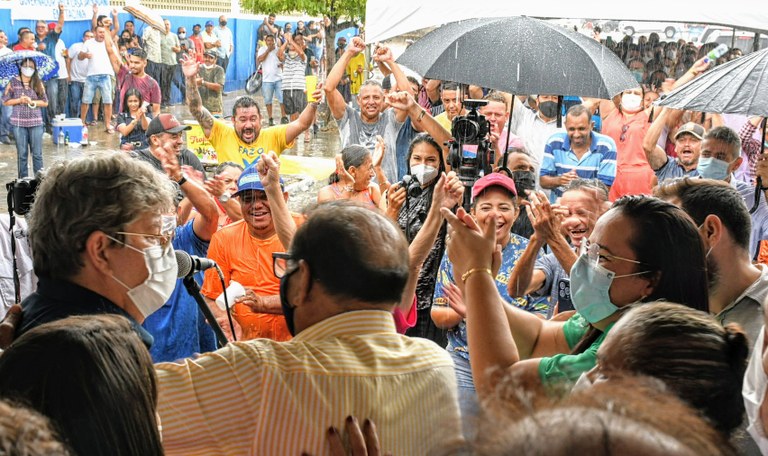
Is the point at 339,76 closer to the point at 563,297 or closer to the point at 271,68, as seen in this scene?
the point at 563,297

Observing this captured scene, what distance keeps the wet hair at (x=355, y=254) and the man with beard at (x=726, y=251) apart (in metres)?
1.30

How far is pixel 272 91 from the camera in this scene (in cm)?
1028

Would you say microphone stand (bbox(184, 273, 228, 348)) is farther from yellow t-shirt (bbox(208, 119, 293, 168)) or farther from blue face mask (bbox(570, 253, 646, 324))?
yellow t-shirt (bbox(208, 119, 293, 168))

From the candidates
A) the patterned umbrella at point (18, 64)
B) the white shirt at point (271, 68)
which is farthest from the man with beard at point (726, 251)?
the white shirt at point (271, 68)

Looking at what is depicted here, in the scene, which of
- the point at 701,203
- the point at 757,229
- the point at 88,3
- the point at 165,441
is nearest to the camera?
the point at 165,441

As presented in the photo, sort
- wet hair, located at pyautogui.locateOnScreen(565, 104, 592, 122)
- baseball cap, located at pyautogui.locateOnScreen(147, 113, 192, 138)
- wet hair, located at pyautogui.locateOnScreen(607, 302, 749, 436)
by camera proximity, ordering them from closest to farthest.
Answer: wet hair, located at pyautogui.locateOnScreen(607, 302, 749, 436)
baseball cap, located at pyautogui.locateOnScreen(147, 113, 192, 138)
wet hair, located at pyautogui.locateOnScreen(565, 104, 592, 122)

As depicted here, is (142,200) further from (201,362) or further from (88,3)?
(88,3)

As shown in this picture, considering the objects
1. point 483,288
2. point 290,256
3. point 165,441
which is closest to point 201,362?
point 165,441

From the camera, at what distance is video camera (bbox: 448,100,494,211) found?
4.43m

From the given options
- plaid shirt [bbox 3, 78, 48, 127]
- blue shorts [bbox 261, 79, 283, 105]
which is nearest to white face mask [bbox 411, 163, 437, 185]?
plaid shirt [bbox 3, 78, 48, 127]

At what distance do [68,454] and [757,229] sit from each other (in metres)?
4.82

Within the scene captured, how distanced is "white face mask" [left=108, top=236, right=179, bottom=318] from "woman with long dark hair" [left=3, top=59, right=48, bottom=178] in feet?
20.7

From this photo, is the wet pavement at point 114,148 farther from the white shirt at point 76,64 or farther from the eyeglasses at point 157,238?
the eyeglasses at point 157,238

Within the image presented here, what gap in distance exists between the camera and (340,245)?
1906 millimetres
